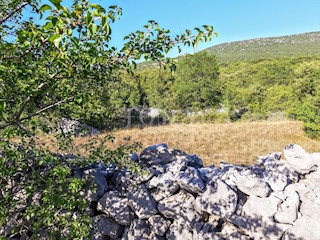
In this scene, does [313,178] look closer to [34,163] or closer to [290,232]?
[290,232]

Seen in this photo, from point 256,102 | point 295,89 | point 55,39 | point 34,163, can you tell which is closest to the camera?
point 55,39

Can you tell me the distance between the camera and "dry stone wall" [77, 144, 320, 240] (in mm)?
5090

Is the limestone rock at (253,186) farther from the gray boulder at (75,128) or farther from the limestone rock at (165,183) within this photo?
the gray boulder at (75,128)

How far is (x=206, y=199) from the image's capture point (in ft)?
18.5

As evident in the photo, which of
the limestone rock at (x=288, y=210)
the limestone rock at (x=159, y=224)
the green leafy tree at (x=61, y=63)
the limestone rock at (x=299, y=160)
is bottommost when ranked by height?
the limestone rock at (x=159, y=224)

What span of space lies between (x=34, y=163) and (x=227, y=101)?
35426mm

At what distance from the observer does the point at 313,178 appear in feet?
18.8

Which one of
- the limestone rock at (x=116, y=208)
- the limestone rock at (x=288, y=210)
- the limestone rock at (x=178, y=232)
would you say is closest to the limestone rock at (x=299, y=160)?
the limestone rock at (x=288, y=210)

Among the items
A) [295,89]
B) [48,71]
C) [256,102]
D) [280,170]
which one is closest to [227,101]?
[256,102]

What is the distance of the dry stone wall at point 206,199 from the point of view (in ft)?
16.7

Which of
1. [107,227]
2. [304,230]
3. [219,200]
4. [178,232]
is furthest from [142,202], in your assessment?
[304,230]

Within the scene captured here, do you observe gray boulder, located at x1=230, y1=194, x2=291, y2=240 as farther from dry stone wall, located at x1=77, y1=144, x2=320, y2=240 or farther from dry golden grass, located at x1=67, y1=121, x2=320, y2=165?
dry golden grass, located at x1=67, y1=121, x2=320, y2=165

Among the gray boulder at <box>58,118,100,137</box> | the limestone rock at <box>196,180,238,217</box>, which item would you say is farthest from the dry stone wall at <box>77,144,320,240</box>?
the gray boulder at <box>58,118,100,137</box>

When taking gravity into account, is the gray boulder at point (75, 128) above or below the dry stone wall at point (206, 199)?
above
